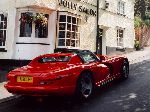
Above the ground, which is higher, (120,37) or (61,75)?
(120,37)

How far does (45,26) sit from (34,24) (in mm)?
916

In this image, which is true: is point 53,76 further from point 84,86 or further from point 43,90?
point 84,86

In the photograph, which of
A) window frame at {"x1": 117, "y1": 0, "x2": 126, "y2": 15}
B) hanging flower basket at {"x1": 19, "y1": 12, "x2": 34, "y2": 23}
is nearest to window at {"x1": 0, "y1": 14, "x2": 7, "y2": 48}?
hanging flower basket at {"x1": 19, "y1": 12, "x2": 34, "y2": 23}

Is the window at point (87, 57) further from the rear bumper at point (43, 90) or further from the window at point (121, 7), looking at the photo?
the window at point (121, 7)

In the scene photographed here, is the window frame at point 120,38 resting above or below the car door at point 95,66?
above

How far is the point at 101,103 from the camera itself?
746 cm

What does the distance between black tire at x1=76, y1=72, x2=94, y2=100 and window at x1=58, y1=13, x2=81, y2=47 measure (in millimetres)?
8934

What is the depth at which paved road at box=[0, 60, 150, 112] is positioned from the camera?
6.99m

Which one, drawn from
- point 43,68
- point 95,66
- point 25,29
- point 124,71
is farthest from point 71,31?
point 43,68

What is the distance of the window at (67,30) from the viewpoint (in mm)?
16938

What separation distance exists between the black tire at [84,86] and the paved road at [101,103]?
185 millimetres

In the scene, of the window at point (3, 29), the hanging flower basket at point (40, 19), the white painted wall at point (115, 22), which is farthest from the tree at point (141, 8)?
the window at point (3, 29)

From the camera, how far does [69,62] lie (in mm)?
8055

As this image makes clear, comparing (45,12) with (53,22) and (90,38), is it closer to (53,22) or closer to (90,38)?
(53,22)
